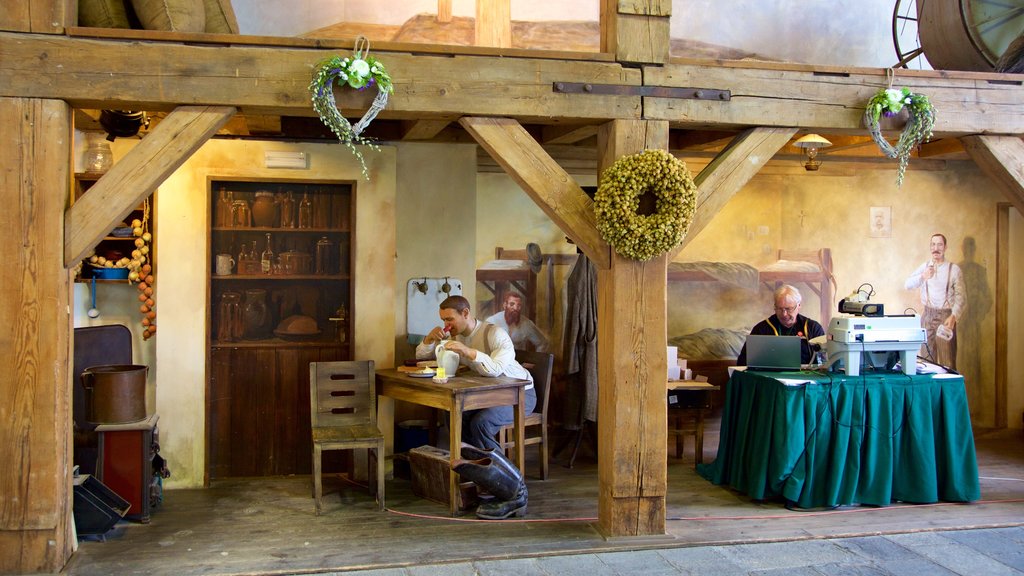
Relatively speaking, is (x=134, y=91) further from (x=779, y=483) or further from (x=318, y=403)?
(x=779, y=483)

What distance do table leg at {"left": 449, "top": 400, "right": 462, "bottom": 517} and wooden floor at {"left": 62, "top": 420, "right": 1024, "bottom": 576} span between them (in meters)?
0.11

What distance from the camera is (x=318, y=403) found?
6043 mm

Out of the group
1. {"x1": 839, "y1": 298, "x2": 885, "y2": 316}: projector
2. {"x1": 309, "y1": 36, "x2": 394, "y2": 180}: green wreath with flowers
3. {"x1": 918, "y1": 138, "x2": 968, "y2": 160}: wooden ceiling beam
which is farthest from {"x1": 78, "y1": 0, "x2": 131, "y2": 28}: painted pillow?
{"x1": 918, "y1": 138, "x2": 968, "y2": 160}: wooden ceiling beam

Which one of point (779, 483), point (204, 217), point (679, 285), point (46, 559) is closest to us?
point (46, 559)

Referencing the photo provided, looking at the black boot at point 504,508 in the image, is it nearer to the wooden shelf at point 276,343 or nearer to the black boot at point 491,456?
the black boot at point 491,456

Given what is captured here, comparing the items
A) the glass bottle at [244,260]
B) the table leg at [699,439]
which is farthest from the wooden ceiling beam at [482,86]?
the table leg at [699,439]

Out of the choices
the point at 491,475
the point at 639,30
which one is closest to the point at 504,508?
the point at 491,475

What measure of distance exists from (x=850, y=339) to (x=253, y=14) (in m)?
4.67

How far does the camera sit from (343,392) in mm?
6152

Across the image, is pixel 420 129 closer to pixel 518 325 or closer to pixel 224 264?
pixel 224 264

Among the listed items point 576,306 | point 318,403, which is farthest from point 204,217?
point 576,306

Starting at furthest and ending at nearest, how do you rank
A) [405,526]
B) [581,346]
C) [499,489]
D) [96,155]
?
[581,346] → [96,155] → [499,489] → [405,526]

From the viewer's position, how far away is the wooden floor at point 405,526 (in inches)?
186

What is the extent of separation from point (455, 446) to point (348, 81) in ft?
7.56
